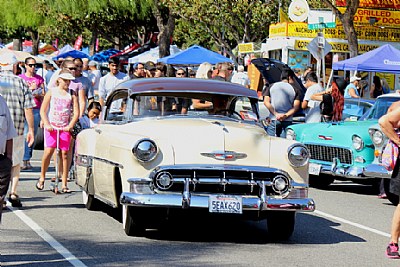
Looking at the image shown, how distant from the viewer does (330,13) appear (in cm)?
3359

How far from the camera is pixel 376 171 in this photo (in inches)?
547

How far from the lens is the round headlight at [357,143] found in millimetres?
14722

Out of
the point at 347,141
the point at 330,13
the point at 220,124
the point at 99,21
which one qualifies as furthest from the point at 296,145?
the point at 99,21

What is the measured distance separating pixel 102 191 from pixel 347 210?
12.3 ft

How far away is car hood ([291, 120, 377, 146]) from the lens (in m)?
15.0

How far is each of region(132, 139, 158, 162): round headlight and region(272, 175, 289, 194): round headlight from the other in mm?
1186

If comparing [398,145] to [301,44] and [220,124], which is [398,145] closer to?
[220,124]

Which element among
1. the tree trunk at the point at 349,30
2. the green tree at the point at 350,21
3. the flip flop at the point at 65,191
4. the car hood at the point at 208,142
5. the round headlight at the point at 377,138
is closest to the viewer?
the car hood at the point at 208,142

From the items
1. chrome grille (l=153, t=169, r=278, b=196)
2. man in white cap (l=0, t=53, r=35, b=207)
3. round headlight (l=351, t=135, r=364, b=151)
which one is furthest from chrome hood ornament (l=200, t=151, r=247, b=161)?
round headlight (l=351, t=135, r=364, b=151)

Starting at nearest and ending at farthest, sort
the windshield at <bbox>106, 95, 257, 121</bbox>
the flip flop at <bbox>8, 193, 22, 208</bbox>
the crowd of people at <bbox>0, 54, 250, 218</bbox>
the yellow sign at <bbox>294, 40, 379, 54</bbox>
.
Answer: the crowd of people at <bbox>0, 54, 250, 218</bbox>, the windshield at <bbox>106, 95, 257, 121</bbox>, the flip flop at <bbox>8, 193, 22, 208</bbox>, the yellow sign at <bbox>294, 40, 379, 54</bbox>


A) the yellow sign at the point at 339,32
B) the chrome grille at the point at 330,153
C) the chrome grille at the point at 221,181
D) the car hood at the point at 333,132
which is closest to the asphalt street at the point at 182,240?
the chrome grille at the point at 221,181

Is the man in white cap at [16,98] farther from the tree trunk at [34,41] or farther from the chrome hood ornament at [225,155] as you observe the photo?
the tree trunk at [34,41]

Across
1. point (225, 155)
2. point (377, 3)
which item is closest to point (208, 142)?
point (225, 155)

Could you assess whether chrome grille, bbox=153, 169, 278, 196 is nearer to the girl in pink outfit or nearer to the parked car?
the girl in pink outfit
